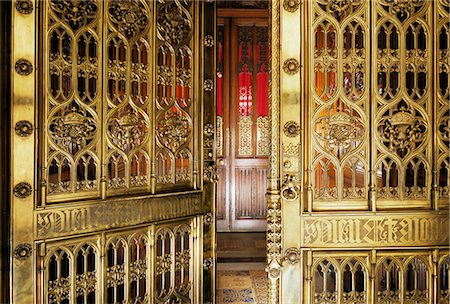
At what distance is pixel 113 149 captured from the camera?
2.55 m

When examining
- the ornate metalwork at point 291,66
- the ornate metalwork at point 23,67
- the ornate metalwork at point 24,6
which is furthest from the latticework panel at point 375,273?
the ornate metalwork at point 24,6

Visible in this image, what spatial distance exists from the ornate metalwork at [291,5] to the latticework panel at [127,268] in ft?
4.75

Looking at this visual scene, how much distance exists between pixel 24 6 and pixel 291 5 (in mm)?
1361

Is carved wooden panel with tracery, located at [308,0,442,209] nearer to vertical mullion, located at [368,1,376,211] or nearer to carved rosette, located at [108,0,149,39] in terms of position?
vertical mullion, located at [368,1,376,211]

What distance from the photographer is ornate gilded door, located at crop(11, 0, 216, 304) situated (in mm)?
2264

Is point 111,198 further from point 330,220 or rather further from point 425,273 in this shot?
point 425,273

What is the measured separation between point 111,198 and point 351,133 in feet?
4.52

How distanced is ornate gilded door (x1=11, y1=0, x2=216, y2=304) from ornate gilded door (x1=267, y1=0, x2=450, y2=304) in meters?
0.68

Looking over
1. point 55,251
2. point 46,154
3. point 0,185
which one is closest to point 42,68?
point 46,154

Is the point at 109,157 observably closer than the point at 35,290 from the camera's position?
No

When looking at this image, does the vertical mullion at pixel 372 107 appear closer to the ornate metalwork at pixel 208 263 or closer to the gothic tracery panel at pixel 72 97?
the ornate metalwork at pixel 208 263

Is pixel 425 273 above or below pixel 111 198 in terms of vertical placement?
below

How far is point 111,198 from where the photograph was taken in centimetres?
252

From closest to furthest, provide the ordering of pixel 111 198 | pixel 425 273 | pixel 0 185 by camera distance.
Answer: pixel 0 185, pixel 111 198, pixel 425 273
